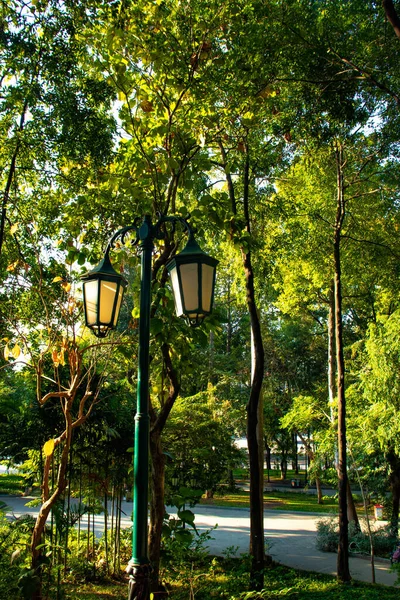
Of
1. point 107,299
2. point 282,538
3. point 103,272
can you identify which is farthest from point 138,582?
point 282,538

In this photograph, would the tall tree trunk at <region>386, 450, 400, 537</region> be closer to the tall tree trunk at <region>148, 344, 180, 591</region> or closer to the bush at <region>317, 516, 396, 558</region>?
the bush at <region>317, 516, 396, 558</region>

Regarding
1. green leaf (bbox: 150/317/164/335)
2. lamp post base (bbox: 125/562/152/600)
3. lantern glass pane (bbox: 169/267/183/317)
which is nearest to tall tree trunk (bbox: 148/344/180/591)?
green leaf (bbox: 150/317/164/335)

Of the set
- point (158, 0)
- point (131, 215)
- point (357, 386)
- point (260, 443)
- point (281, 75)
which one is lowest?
point (260, 443)

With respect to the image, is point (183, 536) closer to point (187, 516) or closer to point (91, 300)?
point (187, 516)

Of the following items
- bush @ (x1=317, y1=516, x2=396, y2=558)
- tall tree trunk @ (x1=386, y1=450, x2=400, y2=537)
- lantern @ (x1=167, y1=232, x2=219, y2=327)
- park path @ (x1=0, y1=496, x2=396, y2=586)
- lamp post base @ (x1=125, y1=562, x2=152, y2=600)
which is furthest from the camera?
tall tree trunk @ (x1=386, y1=450, x2=400, y2=537)

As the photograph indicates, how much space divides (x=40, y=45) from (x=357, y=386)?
1090 centimetres

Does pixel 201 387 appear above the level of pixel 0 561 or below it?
above

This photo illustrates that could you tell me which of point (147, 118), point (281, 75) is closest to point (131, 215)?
point (147, 118)

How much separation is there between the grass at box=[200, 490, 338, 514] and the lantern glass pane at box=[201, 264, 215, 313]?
16.8 metres

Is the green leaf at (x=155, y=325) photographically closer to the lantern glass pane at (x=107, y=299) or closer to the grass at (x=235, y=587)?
the lantern glass pane at (x=107, y=299)

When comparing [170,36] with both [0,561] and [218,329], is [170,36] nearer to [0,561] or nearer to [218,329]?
[218,329]

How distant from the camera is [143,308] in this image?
9.52 ft

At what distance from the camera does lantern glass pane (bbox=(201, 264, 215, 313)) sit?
2.77 m

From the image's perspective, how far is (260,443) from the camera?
9.06m
